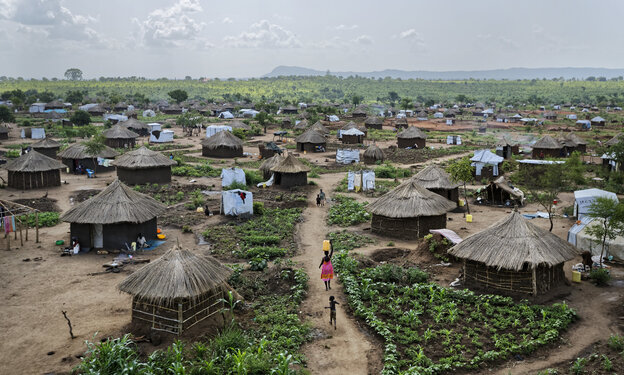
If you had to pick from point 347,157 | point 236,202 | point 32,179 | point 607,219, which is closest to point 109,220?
point 236,202

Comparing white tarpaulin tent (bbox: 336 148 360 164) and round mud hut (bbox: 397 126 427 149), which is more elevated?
round mud hut (bbox: 397 126 427 149)

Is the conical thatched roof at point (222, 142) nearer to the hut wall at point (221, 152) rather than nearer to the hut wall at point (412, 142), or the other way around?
the hut wall at point (221, 152)

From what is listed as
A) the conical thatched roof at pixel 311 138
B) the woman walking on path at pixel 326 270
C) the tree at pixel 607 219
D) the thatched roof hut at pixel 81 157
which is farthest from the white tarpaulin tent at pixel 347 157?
the woman walking on path at pixel 326 270

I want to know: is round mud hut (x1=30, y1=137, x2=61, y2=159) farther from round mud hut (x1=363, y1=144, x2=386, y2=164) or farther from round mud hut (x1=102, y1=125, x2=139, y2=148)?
round mud hut (x1=363, y1=144, x2=386, y2=164)

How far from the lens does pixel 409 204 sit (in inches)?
899

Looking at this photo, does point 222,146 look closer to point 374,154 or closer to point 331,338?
point 374,154

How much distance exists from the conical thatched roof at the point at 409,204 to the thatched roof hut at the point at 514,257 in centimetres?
527

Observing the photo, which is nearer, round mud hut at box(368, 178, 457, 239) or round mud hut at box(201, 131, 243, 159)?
round mud hut at box(368, 178, 457, 239)

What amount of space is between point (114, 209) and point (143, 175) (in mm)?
13849

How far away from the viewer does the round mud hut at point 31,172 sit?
32.7 metres

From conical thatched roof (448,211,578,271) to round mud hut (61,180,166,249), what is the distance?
12275 mm

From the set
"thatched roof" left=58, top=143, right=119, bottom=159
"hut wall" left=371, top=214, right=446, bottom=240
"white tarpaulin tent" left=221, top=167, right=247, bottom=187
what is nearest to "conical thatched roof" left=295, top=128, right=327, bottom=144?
"thatched roof" left=58, top=143, right=119, bottom=159

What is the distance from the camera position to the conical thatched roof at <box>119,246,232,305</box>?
13.3m

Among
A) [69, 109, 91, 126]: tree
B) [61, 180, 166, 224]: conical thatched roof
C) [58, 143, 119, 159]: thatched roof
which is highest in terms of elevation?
[69, 109, 91, 126]: tree
